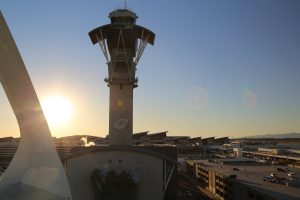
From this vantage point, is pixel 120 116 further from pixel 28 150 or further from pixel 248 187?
pixel 28 150

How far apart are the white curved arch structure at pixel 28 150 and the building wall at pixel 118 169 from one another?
1945 centimetres

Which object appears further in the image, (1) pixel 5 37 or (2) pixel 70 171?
(2) pixel 70 171

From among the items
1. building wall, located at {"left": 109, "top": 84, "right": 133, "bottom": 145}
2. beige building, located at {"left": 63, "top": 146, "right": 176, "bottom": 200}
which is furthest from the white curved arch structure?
building wall, located at {"left": 109, "top": 84, "right": 133, "bottom": 145}

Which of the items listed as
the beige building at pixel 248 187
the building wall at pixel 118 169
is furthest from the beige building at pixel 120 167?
the beige building at pixel 248 187

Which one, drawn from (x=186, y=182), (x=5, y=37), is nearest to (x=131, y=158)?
(x=5, y=37)

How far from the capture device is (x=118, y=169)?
3438 centimetres

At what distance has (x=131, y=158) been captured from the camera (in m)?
A: 34.6

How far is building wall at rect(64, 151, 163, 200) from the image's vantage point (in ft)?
111

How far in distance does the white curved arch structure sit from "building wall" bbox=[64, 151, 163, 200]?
766 inches

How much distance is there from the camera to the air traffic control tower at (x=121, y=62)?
45594 millimetres

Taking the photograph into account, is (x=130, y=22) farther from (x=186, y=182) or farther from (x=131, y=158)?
(x=186, y=182)

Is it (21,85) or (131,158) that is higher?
(21,85)

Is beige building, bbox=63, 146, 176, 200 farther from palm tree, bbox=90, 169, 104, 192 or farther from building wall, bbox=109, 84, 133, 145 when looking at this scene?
building wall, bbox=109, 84, 133, 145

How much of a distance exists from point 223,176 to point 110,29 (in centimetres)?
2679
